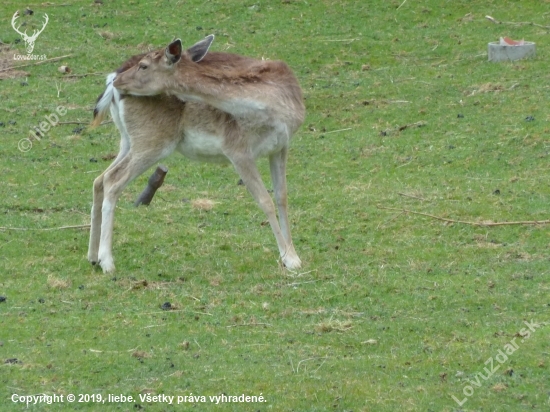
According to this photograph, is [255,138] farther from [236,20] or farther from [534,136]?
[236,20]

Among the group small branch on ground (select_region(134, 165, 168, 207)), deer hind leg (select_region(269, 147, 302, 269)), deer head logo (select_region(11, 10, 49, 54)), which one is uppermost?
deer hind leg (select_region(269, 147, 302, 269))

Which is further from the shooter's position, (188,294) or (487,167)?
(487,167)

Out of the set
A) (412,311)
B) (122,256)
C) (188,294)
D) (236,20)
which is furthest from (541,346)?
(236,20)

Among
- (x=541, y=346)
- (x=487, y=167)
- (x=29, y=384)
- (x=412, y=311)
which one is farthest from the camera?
(x=487, y=167)

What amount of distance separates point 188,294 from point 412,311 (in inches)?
69.7

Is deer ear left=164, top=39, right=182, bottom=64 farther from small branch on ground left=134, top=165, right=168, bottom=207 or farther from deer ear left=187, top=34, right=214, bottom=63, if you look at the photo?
small branch on ground left=134, top=165, right=168, bottom=207

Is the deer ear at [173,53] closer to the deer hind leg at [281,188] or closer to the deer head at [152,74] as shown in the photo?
the deer head at [152,74]

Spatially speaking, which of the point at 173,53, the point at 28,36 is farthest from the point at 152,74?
the point at 28,36

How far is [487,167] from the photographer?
40.0 ft

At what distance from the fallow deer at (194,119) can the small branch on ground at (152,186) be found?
60.7 inches

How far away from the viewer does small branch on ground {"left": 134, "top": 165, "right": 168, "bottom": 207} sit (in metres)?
11.0

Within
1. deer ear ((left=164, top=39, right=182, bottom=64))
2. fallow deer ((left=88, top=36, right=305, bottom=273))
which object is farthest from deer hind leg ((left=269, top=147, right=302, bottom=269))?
deer ear ((left=164, top=39, right=182, bottom=64))

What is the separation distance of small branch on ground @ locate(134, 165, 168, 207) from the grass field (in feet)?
0.83

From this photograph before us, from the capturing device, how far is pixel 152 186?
1104cm
